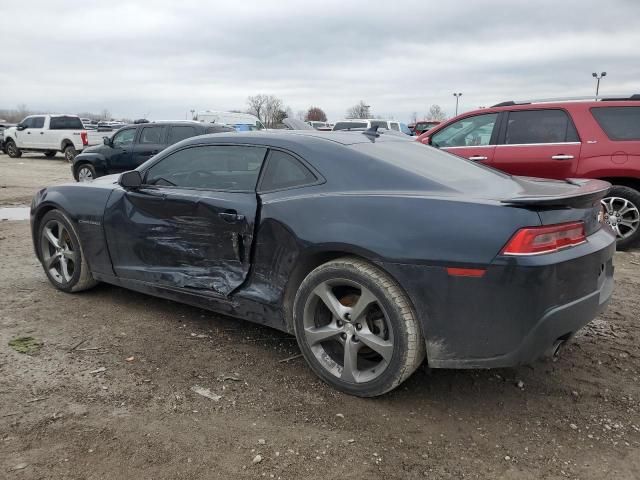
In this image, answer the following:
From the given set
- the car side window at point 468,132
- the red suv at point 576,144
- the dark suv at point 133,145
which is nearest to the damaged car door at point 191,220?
the red suv at point 576,144

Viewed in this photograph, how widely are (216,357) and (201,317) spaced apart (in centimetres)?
75

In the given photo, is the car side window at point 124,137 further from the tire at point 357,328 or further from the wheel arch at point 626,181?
the tire at point 357,328

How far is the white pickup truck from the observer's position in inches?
840

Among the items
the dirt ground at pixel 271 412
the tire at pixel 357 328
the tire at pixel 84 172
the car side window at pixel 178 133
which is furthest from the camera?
the tire at pixel 84 172

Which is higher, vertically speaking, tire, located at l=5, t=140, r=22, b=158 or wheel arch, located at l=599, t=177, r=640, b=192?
wheel arch, located at l=599, t=177, r=640, b=192

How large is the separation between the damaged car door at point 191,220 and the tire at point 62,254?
478 mm

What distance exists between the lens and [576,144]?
6285 millimetres

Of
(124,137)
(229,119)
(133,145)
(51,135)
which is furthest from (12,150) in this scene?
(133,145)

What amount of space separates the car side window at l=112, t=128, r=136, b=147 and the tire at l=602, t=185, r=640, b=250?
968 centimetres

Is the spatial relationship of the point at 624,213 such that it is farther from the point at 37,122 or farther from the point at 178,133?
the point at 37,122

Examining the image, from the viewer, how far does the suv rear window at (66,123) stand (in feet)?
71.2

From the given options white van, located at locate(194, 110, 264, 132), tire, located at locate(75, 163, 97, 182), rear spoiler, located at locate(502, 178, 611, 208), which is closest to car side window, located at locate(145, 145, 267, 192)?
rear spoiler, located at locate(502, 178, 611, 208)

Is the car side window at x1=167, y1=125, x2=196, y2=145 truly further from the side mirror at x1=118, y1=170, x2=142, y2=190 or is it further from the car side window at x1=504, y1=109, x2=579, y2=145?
the side mirror at x1=118, y1=170, x2=142, y2=190

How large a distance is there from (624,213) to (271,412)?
5.14m
